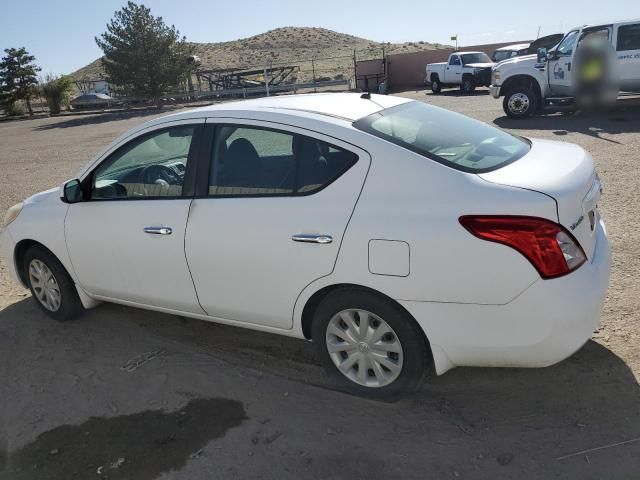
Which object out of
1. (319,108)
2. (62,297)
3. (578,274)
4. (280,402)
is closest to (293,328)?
(280,402)

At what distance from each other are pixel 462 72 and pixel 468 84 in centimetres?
66

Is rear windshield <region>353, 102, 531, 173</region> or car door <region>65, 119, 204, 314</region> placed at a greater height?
rear windshield <region>353, 102, 531, 173</region>

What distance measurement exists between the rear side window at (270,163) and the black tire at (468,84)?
976 inches

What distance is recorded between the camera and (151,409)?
3377 mm

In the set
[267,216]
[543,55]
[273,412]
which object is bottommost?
[273,412]

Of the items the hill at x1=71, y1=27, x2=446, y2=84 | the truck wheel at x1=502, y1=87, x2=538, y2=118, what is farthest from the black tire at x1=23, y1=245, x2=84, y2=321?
the hill at x1=71, y1=27, x2=446, y2=84

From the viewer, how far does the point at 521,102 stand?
1426 cm

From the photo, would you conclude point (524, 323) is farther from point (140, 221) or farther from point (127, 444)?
point (140, 221)

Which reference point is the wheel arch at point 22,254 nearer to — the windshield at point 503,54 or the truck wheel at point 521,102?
the truck wheel at point 521,102

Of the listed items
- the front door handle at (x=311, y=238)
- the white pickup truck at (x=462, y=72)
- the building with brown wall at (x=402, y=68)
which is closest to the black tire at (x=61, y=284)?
the front door handle at (x=311, y=238)

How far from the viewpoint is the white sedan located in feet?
8.72

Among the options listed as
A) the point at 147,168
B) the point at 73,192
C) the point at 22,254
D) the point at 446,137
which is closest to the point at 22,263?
the point at 22,254

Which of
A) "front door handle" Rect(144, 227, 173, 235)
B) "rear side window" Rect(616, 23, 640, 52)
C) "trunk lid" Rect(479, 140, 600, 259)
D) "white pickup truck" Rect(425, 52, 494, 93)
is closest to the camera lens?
"trunk lid" Rect(479, 140, 600, 259)

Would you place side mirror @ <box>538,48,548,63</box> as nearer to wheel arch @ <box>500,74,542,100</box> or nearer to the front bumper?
wheel arch @ <box>500,74,542,100</box>
